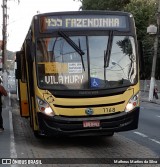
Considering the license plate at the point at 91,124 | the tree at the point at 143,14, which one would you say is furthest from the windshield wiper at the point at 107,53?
the tree at the point at 143,14

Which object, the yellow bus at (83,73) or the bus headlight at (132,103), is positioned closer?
the yellow bus at (83,73)

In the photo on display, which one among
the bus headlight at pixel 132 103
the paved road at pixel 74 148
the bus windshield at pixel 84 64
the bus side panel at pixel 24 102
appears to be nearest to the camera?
the paved road at pixel 74 148

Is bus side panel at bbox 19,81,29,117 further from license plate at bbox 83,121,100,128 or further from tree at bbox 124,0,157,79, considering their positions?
tree at bbox 124,0,157,79

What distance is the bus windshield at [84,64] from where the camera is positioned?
10344 millimetres

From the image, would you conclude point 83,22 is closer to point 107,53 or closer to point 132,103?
point 107,53

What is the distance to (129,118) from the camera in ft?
34.4

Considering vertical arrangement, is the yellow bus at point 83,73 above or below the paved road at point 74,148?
above

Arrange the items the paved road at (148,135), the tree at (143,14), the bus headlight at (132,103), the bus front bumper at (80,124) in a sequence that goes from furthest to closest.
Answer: the tree at (143,14)
the paved road at (148,135)
the bus headlight at (132,103)
the bus front bumper at (80,124)

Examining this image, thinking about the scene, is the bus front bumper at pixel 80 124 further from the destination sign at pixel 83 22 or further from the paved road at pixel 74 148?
the destination sign at pixel 83 22

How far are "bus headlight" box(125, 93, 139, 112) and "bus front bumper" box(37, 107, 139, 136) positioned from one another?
0.09m

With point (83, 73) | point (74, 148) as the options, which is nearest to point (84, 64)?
point (83, 73)

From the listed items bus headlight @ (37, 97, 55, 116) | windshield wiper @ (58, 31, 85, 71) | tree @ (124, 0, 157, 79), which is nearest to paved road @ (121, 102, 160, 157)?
bus headlight @ (37, 97, 55, 116)

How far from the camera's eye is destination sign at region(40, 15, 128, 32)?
417 inches

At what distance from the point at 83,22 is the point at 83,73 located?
128 centimetres
